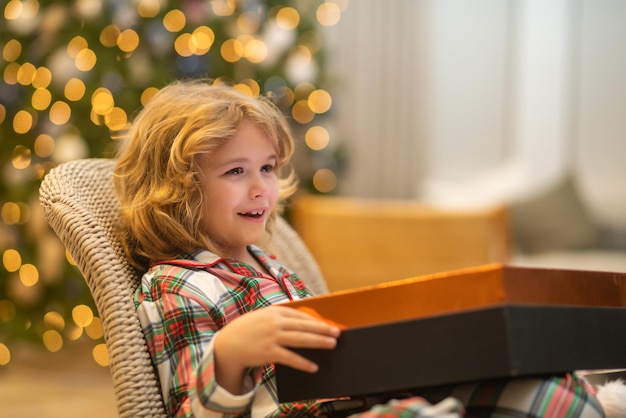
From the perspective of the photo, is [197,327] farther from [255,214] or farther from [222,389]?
[255,214]

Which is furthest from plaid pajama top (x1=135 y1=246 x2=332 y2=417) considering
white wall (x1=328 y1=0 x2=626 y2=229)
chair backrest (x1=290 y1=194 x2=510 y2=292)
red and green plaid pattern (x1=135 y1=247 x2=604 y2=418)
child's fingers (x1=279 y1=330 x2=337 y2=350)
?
white wall (x1=328 y1=0 x2=626 y2=229)

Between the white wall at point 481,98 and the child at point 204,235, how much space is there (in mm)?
2872

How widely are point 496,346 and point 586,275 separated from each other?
21cm

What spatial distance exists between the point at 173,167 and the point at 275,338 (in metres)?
0.38

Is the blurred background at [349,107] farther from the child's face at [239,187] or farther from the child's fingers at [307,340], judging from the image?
the child's fingers at [307,340]

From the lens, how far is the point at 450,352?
92 centimetres

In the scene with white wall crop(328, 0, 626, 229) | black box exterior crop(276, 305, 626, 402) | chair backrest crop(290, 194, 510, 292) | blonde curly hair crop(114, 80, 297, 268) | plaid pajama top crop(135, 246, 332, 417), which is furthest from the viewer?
white wall crop(328, 0, 626, 229)

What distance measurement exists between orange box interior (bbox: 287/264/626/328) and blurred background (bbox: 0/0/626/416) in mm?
A: 1950

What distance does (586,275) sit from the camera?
1027 millimetres

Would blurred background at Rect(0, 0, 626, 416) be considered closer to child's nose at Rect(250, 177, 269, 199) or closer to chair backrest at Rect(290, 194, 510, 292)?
chair backrest at Rect(290, 194, 510, 292)

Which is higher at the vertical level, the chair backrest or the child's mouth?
the child's mouth

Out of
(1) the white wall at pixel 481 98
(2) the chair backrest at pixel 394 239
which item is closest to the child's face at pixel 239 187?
(2) the chair backrest at pixel 394 239

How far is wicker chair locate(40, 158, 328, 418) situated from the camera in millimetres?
1094

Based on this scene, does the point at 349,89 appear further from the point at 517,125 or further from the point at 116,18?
the point at 116,18
